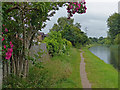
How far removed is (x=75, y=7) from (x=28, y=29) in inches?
73.7

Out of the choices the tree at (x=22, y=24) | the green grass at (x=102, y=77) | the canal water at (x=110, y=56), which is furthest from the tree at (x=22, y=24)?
the canal water at (x=110, y=56)

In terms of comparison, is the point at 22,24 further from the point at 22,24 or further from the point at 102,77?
the point at 102,77

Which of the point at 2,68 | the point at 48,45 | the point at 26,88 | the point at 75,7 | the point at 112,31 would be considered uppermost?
the point at 112,31

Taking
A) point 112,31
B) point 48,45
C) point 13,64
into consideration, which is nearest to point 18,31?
point 13,64

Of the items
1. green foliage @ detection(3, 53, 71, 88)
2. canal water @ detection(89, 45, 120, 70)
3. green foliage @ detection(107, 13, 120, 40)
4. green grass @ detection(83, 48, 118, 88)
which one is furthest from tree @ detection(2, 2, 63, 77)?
green foliage @ detection(107, 13, 120, 40)

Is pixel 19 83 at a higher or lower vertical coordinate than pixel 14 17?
lower

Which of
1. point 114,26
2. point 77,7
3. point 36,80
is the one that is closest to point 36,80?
point 36,80

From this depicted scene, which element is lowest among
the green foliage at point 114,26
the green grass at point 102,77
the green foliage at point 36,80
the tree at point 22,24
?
the green grass at point 102,77

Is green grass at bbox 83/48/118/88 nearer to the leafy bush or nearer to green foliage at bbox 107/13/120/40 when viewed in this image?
the leafy bush

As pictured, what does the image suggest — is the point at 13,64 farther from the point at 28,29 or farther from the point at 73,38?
the point at 73,38

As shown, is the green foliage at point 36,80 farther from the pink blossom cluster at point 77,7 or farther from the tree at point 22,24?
the pink blossom cluster at point 77,7

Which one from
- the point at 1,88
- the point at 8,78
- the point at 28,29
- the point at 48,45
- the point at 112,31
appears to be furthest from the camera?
the point at 112,31

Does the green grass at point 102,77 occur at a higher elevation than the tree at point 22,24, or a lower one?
lower

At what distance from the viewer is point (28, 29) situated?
5566 mm
